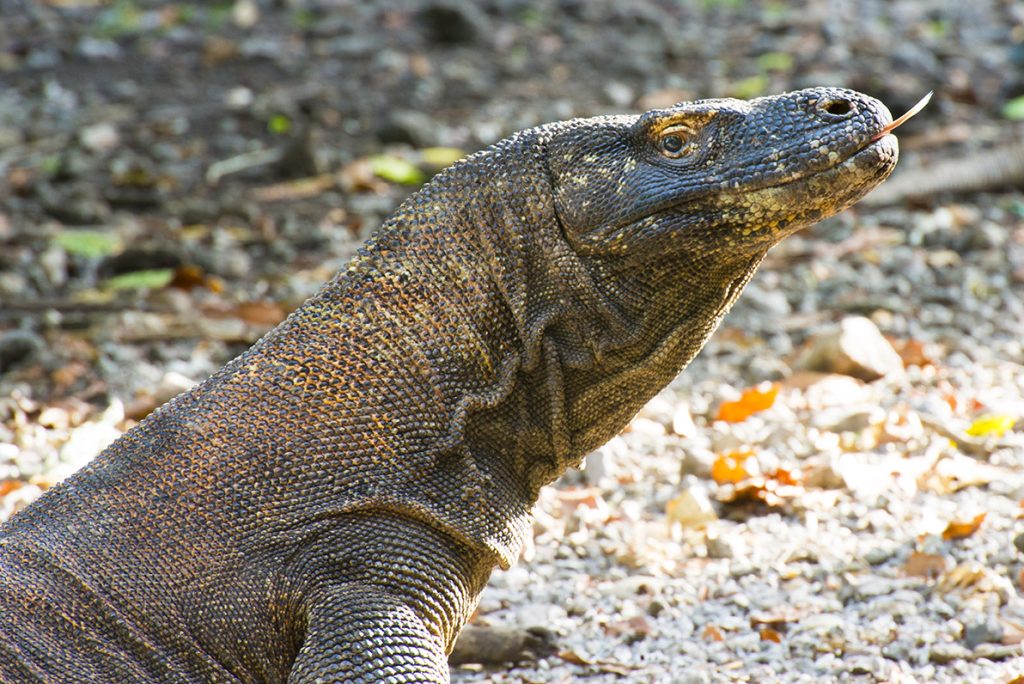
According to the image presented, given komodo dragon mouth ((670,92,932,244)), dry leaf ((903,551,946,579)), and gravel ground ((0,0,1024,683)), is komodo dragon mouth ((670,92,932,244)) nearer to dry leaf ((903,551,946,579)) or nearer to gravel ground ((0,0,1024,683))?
gravel ground ((0,0,1024,683))

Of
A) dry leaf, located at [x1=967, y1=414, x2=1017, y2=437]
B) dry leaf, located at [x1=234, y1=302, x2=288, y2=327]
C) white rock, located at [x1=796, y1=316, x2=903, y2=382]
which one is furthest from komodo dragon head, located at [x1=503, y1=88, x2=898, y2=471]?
dry leaf, located at [x1=234, y1=302, x2=288, y2=327]

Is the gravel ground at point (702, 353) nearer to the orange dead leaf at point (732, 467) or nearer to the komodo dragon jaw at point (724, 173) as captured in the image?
the orange dead leaf at point (732, 467)

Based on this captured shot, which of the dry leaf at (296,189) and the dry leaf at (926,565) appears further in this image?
the dry leaf at (296,189)

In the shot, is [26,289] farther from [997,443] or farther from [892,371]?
[997,443]

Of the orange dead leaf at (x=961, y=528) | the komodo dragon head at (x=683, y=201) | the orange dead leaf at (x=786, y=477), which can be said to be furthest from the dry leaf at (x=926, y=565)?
the komodo dragon head at (x=683, y=201)

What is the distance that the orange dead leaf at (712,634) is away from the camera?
613cm

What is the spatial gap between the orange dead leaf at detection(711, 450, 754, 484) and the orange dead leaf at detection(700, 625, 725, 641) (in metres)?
1.58

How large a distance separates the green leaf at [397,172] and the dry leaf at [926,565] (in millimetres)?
8003

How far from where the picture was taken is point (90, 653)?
4879 mm

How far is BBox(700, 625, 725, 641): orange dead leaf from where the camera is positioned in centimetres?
613

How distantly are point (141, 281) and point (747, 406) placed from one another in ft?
16.9

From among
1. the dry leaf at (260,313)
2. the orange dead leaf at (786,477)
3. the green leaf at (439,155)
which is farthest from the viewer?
the green leaf at (439,155)

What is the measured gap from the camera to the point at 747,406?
866 centimetres

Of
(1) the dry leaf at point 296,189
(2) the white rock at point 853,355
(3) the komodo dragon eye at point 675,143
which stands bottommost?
(3) the komodo dragon eye at point 675,143
